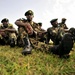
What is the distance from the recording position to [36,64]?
7.07 meters

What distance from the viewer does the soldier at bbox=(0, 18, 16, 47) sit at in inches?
386

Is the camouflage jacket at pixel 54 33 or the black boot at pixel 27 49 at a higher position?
the camouflage jacket at pixel 54 33

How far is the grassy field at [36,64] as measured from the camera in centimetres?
634

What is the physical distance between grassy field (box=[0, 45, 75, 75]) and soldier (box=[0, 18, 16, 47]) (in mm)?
1875

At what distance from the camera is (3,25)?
10461 mm

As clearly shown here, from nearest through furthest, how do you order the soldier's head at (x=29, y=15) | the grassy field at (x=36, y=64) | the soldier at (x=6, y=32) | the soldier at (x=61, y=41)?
the grassy field at (x=36, y=64), the soldier at (x=61, y=41), the soldier's head at (x=29, y=15), the soldier at (x=6, y=32)

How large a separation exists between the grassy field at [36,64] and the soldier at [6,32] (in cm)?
187

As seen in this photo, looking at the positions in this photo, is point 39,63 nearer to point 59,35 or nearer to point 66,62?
point 66,62

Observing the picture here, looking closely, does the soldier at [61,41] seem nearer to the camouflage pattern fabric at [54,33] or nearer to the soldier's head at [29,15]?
the camouflage pattern fabric at [54,33]

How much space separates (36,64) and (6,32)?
3.45m

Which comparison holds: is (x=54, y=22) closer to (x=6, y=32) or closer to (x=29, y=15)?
(x=29, y=15)

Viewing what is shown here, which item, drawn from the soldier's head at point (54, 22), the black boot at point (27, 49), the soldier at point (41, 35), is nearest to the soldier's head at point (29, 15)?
the soldier at point (41, 35)

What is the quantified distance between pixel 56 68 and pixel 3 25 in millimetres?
4577

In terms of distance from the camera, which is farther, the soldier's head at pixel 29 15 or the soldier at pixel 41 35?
the soldier at pixel 41 35
